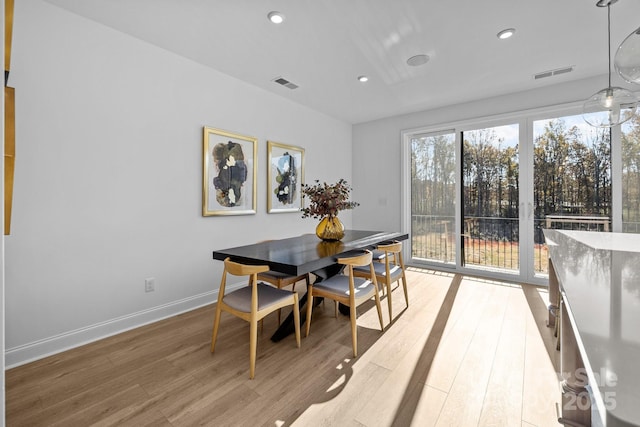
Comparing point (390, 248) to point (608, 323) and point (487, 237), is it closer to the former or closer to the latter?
point (608, 323)

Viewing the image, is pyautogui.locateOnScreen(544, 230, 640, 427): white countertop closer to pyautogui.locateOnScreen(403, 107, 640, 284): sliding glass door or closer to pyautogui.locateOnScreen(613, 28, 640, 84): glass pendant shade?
pyautogui.locateOnScreen(613, 28, 640, 84): glass pendant shade

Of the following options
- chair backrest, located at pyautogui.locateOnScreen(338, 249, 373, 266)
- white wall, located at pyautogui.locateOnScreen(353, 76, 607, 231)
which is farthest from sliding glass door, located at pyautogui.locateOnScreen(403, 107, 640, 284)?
chair backrest, located at pyautogui.locateOnScreen(338, 249, 373, 266)

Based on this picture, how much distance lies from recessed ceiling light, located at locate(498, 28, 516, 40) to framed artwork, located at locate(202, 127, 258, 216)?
2777mm

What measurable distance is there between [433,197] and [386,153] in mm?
1147

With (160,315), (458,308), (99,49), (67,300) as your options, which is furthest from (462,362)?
(99,49)

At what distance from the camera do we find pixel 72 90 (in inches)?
89.0

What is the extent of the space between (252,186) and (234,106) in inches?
38.9

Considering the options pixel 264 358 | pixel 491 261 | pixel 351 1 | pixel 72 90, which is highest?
pixel 351 1

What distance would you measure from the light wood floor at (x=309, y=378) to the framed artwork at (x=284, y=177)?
1805mm

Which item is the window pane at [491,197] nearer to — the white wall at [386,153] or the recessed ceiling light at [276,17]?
the white wall at [386,153]

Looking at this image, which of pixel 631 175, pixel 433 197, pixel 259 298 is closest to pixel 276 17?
pixel 259 298

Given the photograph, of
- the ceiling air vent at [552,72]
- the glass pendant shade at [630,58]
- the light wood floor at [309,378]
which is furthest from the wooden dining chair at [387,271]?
the ceiling air vent at [552,72]

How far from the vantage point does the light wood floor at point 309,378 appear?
155 centimetres

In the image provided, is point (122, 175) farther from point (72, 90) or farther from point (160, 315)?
point (160, 315)
